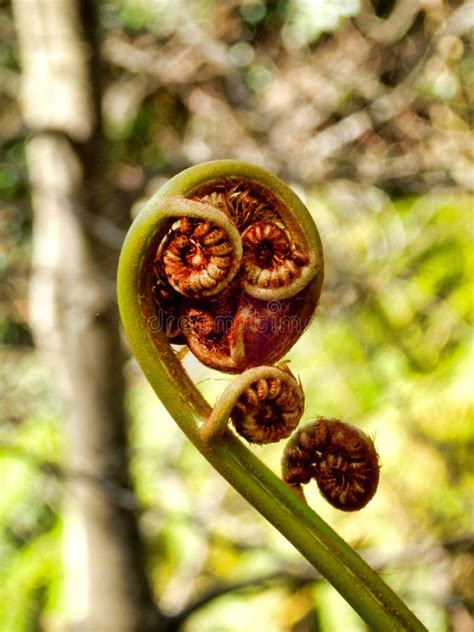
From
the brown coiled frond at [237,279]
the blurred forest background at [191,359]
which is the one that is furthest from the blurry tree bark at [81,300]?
the brown coiled frond at [237,279]

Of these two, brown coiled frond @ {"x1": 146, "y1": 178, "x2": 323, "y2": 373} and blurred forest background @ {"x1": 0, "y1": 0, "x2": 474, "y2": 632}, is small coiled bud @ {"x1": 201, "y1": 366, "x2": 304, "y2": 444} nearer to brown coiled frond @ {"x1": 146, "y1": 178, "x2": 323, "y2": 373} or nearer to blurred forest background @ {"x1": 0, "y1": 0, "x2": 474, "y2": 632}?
brown coiled frond @ {"x1": 146, "y1": 178, "x2": 323, "y2": 373}

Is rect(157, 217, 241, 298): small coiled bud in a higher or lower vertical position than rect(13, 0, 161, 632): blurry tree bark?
lower

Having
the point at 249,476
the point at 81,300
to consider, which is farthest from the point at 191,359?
the point at 249,476

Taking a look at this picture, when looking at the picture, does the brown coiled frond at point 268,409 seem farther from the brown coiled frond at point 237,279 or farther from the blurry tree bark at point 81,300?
the blurry tree bark at point 81,300

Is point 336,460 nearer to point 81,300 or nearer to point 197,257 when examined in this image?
point 197,257

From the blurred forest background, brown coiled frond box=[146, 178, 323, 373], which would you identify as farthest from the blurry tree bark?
brown coiled frond box=[146, 178, 323, 373]

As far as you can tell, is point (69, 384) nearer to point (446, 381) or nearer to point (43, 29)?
point (43, 29)

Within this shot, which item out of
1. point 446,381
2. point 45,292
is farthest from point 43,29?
point 446,381
